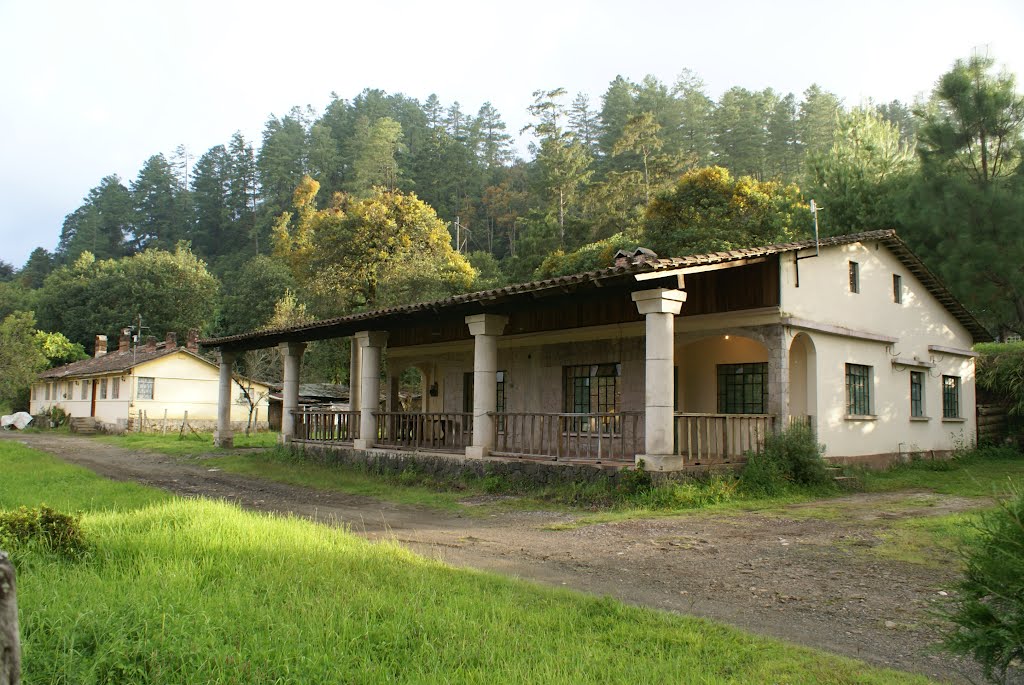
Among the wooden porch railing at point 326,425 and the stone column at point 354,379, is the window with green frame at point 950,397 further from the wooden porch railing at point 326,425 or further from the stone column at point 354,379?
the stone column at point 354,379

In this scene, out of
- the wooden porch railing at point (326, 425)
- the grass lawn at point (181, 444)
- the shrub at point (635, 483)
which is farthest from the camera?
the grass lawn at point (181, 444)

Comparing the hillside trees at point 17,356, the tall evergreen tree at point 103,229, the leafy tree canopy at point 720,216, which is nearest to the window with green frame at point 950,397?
the leafy tree canopy at point 720,216

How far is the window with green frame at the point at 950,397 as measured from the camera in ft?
63.3

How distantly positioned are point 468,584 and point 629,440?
9968 mm

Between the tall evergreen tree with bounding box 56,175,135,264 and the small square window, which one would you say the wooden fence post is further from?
the tall evergreen tree with bounding box 56,175,135,264

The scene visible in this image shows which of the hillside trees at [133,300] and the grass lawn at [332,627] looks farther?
the hillside trees at [133,300]

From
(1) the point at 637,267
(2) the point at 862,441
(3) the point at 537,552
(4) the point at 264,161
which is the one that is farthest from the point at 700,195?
(4) the point at 264,161

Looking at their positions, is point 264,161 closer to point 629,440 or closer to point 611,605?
point 629,440

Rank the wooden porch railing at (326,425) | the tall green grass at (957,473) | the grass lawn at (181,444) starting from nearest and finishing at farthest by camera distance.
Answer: the tall green grass at (957,473) → the wooden porch railing at (326,425) → the grass lawn at (181,444)

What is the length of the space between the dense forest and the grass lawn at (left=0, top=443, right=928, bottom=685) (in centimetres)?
1979

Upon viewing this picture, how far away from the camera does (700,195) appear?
100ft

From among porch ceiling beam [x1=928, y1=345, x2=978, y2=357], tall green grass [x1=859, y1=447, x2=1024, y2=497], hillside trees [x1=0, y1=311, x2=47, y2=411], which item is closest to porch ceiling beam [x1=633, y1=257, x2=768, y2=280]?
tall green grass [x1=859, y1=447, x2=1024, y2=497]

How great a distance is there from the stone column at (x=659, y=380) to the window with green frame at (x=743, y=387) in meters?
4.46

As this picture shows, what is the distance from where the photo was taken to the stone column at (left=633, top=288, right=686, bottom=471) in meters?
11.7
